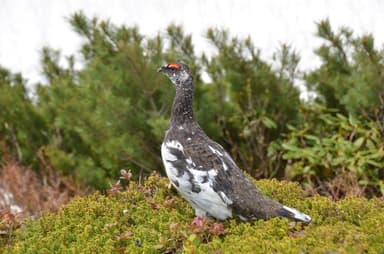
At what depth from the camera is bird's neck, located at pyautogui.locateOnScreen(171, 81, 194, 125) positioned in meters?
3.96

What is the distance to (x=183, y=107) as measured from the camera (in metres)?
3.99

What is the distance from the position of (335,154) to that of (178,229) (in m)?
2.91

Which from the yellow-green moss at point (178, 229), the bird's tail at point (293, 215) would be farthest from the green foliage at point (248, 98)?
the bird's tail at point (293, 215)

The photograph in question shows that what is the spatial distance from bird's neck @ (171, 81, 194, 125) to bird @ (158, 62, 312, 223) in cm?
7

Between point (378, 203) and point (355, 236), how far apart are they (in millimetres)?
936

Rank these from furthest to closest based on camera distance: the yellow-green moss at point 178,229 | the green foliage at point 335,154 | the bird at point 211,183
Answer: the green foliage at point 335,154
the bird at point 211,183
the yellow-green moss at point 178,229

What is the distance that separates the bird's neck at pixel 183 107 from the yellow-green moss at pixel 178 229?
0.48 m

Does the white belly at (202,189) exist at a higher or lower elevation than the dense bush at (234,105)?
lower

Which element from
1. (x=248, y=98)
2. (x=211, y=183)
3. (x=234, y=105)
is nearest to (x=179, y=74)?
(x=211, y=183)

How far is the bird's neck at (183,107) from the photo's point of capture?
3.96 m

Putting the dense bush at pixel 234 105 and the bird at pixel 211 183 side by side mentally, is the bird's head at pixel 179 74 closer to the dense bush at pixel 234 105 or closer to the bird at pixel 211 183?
the bird at pixel 211 183

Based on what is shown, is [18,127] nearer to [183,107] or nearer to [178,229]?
[183,107]

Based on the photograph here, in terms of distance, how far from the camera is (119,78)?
6148 millimetres

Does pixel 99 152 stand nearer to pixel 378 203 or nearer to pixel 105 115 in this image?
pixel 105 115
